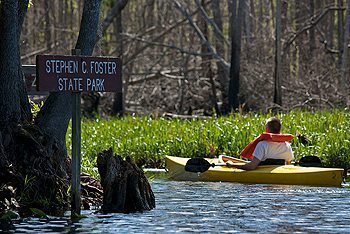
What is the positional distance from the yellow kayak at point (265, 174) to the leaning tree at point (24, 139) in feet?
12.1

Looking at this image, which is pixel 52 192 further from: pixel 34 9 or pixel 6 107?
pixel 34 9

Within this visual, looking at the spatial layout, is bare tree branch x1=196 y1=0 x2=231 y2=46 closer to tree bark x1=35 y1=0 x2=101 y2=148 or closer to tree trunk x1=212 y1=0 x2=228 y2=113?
tree trunk x1=212 y1=0 x2=228 y2=113

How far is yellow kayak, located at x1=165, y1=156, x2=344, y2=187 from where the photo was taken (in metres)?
15.5

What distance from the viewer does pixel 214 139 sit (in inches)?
760

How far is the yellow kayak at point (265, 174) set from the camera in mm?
15461

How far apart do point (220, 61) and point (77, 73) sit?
19.2 metres

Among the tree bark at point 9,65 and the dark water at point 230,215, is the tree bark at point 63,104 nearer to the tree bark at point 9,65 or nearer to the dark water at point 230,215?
the tree bark at point 9,65

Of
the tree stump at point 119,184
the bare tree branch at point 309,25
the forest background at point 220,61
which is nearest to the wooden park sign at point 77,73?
the tree stump at point 119,184

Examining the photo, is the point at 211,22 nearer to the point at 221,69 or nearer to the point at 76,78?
the point at 221,69

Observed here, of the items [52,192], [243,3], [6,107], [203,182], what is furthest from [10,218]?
[243,3]

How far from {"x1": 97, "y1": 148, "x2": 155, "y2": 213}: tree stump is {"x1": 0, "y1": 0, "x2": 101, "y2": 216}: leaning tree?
0.61 metres

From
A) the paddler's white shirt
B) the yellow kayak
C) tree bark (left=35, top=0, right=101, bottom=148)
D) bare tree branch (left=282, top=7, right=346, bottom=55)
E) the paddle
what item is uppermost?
bare tree branch (left=282, top=7, right=346, bottom=55)

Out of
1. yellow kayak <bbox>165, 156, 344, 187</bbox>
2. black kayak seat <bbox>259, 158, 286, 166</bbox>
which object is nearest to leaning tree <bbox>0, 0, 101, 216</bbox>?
yellow kayak <bbox>165, 156, 344, 187</bbox>

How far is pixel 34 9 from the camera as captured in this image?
35719 mm
